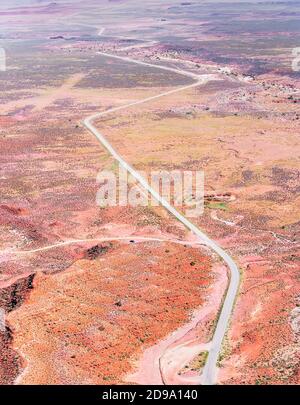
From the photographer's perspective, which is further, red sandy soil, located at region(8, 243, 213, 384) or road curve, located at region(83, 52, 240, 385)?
red sandy soil, located at region(8, 243, 213, 384)

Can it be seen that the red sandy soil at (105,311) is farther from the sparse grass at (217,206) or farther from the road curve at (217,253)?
the sparse grass at (217,206)

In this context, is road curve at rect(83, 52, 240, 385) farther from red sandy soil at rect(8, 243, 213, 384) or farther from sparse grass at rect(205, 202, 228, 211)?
sparse grass at rect(205, 202, 228, 211)

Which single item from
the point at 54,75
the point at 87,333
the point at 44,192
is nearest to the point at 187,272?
the point at 87,333

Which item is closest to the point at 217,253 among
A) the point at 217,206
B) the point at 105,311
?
the point at 217,206

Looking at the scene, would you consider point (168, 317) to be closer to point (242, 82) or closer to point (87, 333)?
point (87, 333)

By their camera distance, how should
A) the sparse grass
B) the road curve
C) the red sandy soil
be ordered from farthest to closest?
the sparse grass, the red sandy soil, the road curve

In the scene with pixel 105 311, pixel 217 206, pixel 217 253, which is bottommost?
pixel 217 206

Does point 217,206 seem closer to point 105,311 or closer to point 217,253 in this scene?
point 217,253

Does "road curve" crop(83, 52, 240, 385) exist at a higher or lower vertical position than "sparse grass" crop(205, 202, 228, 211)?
higher

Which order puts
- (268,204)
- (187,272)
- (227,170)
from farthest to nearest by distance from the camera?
1. (227,170)
2. (268,204)
3. (187,272)

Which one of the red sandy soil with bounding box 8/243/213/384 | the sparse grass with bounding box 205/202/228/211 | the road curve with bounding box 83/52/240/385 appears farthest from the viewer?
the sparse grass with bounding box 205/202/228/211

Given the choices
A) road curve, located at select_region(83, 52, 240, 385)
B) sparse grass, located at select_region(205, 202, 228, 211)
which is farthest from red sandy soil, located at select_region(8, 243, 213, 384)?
sparse grass, located at select_region(205, 202, 228, 211)
